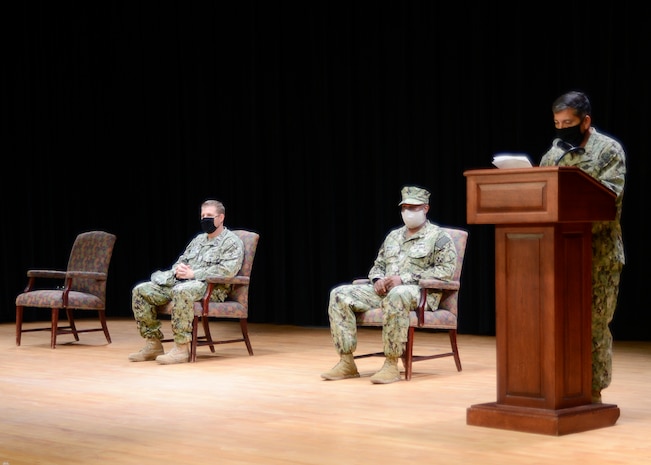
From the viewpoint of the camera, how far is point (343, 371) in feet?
20.8

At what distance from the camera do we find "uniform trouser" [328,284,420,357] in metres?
6.12

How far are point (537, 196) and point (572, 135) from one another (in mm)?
466

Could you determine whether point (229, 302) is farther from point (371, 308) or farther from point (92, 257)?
point (92, 257)

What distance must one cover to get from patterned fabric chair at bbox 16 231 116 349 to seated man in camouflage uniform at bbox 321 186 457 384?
8.78 ft

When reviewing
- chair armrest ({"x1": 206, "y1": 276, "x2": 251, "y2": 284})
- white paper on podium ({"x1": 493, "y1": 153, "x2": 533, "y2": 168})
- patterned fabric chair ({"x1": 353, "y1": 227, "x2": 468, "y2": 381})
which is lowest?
patterned fabric chair ({"x1": 353, "y1": 227, "x2": 468, "y2": 381})

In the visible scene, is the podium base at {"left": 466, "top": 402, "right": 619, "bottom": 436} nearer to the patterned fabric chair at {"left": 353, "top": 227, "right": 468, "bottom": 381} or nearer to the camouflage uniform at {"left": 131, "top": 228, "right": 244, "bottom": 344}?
the patterned fabric chair at {"left": 353, "top": 227, "right": 468, "bottom": 381}

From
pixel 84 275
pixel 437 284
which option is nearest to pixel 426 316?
pixel 437 284

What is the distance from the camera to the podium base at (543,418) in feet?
14.3

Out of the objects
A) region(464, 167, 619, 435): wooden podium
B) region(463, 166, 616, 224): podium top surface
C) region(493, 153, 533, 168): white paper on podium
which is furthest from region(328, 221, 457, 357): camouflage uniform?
region(493, 153, 533, 168): white paper on podium

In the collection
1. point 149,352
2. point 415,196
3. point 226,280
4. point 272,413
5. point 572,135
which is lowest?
point 149,352

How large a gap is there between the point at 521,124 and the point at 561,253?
4.39 m

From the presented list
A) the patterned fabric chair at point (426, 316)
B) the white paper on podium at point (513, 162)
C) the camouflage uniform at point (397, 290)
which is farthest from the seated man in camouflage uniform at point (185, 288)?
the white paper on podium at point (513, 162)

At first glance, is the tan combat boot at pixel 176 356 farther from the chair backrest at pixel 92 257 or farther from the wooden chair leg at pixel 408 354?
the wooden chair leg at pixel 408 354

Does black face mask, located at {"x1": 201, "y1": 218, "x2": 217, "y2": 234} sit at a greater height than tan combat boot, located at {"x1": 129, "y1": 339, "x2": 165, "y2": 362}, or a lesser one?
greater
